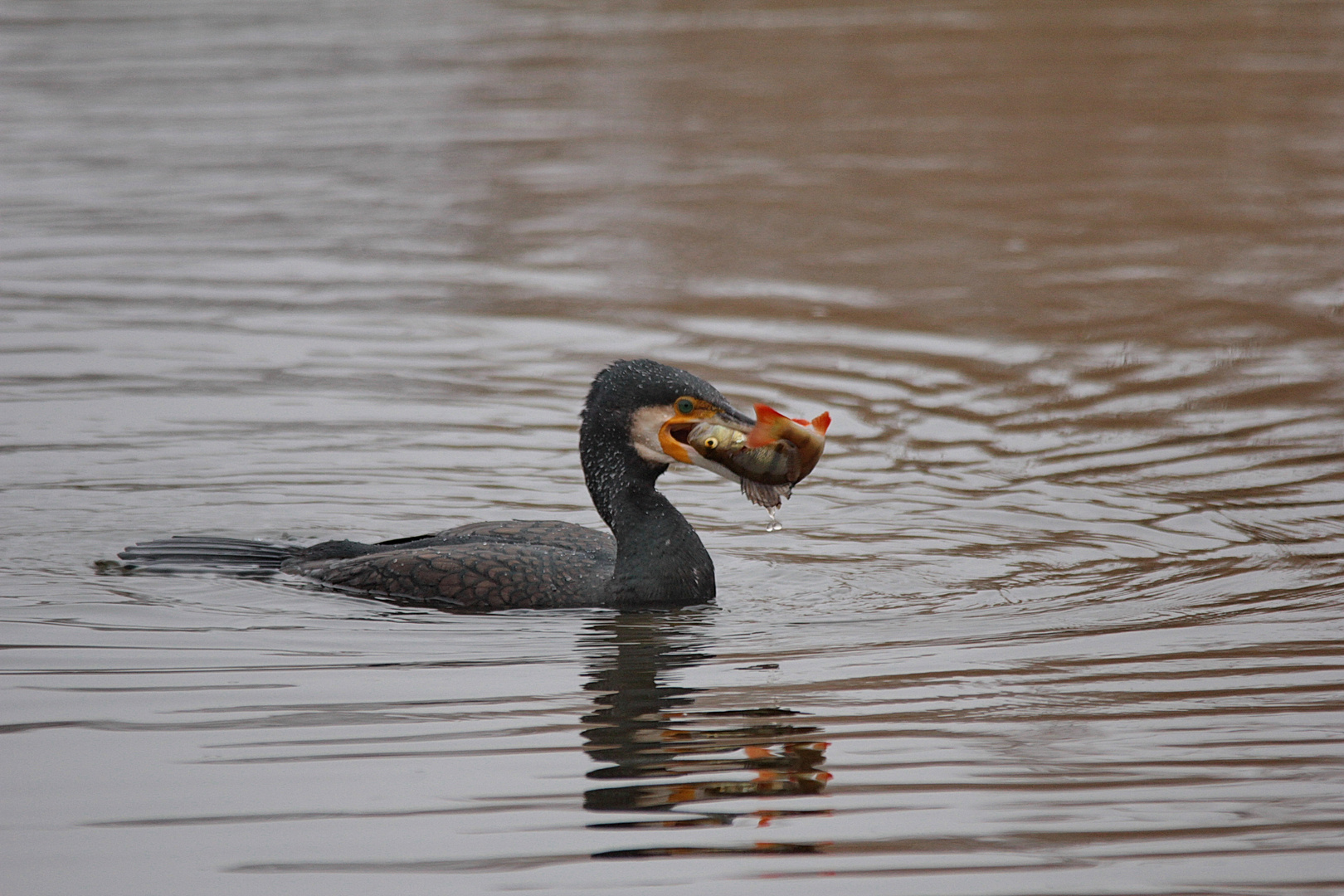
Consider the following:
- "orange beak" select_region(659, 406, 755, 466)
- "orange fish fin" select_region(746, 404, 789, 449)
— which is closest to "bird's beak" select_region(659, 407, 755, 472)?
"orange beak" select_region(659, 406, 755, 466)

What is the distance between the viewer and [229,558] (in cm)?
801

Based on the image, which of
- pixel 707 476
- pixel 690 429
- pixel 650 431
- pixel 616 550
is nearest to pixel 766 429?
pixel 690 429

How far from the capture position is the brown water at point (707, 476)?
505 cm

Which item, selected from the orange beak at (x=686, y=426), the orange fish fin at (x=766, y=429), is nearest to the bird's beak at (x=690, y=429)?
the orange beak at (x=686, y=426)

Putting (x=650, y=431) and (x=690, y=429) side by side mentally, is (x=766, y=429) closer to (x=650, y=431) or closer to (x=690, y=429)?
(x=690, y=429)

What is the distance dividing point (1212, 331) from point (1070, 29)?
14.7 meters

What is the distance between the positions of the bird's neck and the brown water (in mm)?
226

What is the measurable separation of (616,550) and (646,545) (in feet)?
0.97

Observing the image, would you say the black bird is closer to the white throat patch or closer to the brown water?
the white throat patch

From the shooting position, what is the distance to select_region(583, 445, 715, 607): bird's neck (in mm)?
7371

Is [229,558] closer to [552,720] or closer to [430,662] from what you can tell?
[430,662]

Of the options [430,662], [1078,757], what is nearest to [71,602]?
[430,662]

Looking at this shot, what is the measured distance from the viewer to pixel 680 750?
5.60 metres

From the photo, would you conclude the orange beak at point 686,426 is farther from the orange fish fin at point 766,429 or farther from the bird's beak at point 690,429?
the orange fish fin at point 766,429
